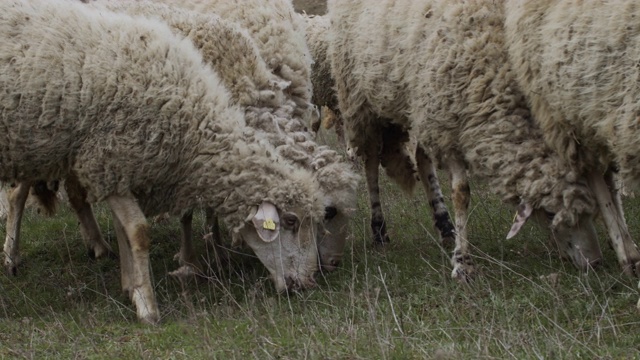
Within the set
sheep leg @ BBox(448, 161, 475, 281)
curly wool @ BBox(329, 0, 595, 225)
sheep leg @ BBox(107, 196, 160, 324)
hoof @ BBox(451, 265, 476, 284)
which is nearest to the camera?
curly wool @ BBox(329, 0, 595, 225)

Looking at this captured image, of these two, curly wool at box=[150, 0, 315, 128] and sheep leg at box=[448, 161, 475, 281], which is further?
curly wool at box=[150, 0, 315, 128]

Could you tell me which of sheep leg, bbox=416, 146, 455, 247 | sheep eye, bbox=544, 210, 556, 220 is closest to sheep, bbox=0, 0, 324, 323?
sheep eye, bbox=544, 210, 556, 220

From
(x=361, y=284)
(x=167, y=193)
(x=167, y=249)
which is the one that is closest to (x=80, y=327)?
(x=167, y=193)

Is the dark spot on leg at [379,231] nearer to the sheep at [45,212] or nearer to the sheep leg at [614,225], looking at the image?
the sheep at [45,212]

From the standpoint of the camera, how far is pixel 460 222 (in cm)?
673

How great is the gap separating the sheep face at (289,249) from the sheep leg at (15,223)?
7.67ft

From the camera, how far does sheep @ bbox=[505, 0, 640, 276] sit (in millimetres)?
5219

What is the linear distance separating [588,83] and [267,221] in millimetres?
2206

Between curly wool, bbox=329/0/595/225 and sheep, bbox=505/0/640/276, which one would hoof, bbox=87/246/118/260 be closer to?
curly wool, bbox=329/0/595/225

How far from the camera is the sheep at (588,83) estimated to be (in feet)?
17.1

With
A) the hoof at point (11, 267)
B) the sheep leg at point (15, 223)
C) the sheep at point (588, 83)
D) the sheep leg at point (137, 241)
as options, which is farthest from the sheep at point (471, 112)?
the hoof at point (11, 267)

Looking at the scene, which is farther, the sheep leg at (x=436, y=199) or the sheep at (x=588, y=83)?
the sheep leg at (x=436, y=199)

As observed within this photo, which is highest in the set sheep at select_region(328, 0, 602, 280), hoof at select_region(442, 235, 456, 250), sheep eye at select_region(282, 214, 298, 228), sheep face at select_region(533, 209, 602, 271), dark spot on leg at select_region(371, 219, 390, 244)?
sheep at select_region(328, 0, 602, 280)

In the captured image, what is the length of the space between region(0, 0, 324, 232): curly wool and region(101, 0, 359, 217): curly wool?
397 mm
